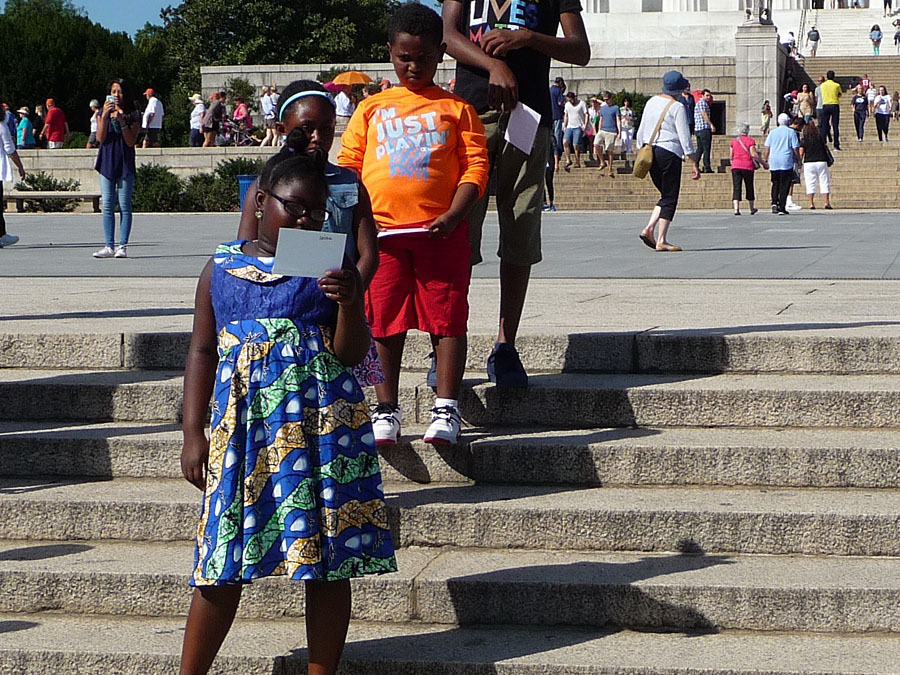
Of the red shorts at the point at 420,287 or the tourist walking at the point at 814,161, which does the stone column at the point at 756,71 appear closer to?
the tourist walking at the point at 814,161

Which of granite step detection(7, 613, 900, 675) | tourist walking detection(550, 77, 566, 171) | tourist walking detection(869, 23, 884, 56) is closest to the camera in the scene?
granite step detection(7, 613, 900, 675)

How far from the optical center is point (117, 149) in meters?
13.2

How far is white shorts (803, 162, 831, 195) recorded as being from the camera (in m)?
24.4

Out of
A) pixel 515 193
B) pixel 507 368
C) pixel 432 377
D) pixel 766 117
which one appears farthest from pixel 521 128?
pixel 766 117

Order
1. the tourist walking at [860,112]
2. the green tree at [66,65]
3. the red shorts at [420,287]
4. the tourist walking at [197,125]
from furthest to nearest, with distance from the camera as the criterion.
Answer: the green tree at [66,65], the tourist walking at [860,112], the tourist walking at [197,125], the red shorts at [420,287]

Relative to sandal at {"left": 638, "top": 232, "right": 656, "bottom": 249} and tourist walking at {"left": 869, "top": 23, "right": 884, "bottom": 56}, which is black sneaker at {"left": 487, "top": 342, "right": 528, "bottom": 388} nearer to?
sandal at {"left": 638, "top": 232, "right": 656, "bottom": 249}

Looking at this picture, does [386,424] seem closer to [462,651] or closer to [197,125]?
[462,651]

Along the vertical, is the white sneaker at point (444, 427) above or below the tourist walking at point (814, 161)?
below

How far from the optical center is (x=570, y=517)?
4848mm

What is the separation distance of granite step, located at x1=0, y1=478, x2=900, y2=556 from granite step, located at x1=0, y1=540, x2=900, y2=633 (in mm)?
50

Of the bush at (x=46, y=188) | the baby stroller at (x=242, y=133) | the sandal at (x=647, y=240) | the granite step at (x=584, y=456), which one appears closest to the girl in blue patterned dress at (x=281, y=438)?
the granite step at (x=584, y=456)

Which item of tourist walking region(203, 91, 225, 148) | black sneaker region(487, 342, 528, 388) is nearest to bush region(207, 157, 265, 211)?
tourist walking region(203, 91, 225, 148)

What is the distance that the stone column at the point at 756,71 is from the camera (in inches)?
1532

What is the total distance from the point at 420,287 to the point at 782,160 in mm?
18452
